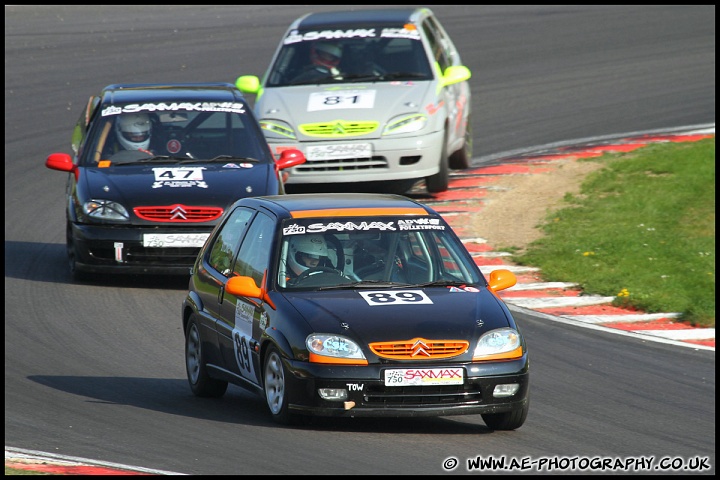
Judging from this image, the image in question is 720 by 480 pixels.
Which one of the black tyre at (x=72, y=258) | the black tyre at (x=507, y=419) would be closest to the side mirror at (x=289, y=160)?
the black tyre at (x=72, y=258)

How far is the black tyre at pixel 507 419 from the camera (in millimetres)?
8375

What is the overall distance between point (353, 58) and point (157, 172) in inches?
149

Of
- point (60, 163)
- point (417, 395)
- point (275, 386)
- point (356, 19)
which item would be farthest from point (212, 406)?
point (356, 19)

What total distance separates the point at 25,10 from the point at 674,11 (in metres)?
13.1

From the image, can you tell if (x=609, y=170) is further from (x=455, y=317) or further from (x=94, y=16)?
(x=94, y=16)

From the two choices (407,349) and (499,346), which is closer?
(407,349)

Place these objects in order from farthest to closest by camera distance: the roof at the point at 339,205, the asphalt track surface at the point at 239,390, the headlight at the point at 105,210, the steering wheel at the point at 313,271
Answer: the headlight at the point at 105,210, the roof at the point at 339,205, the steering wheel at the point at 313,271, the asphalt track surface at the point at 239,390

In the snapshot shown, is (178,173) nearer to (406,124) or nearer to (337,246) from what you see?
(406,124)

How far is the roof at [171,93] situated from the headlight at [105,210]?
149 centimetres

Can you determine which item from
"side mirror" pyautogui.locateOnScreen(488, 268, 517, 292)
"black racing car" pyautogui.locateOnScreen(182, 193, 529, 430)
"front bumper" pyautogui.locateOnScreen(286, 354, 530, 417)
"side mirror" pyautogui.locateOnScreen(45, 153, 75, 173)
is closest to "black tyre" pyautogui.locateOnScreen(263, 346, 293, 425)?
"black racing car" pyautogui.locateOnScreen(182, 193, 529, 430)

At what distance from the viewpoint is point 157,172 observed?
13.7 metres

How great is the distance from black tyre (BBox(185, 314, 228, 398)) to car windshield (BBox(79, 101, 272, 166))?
4216mm

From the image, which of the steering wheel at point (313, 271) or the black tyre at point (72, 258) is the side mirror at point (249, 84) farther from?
the steering wheel at point (313, 271)

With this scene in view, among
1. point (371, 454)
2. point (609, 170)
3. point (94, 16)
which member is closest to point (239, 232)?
point (371, 454)
